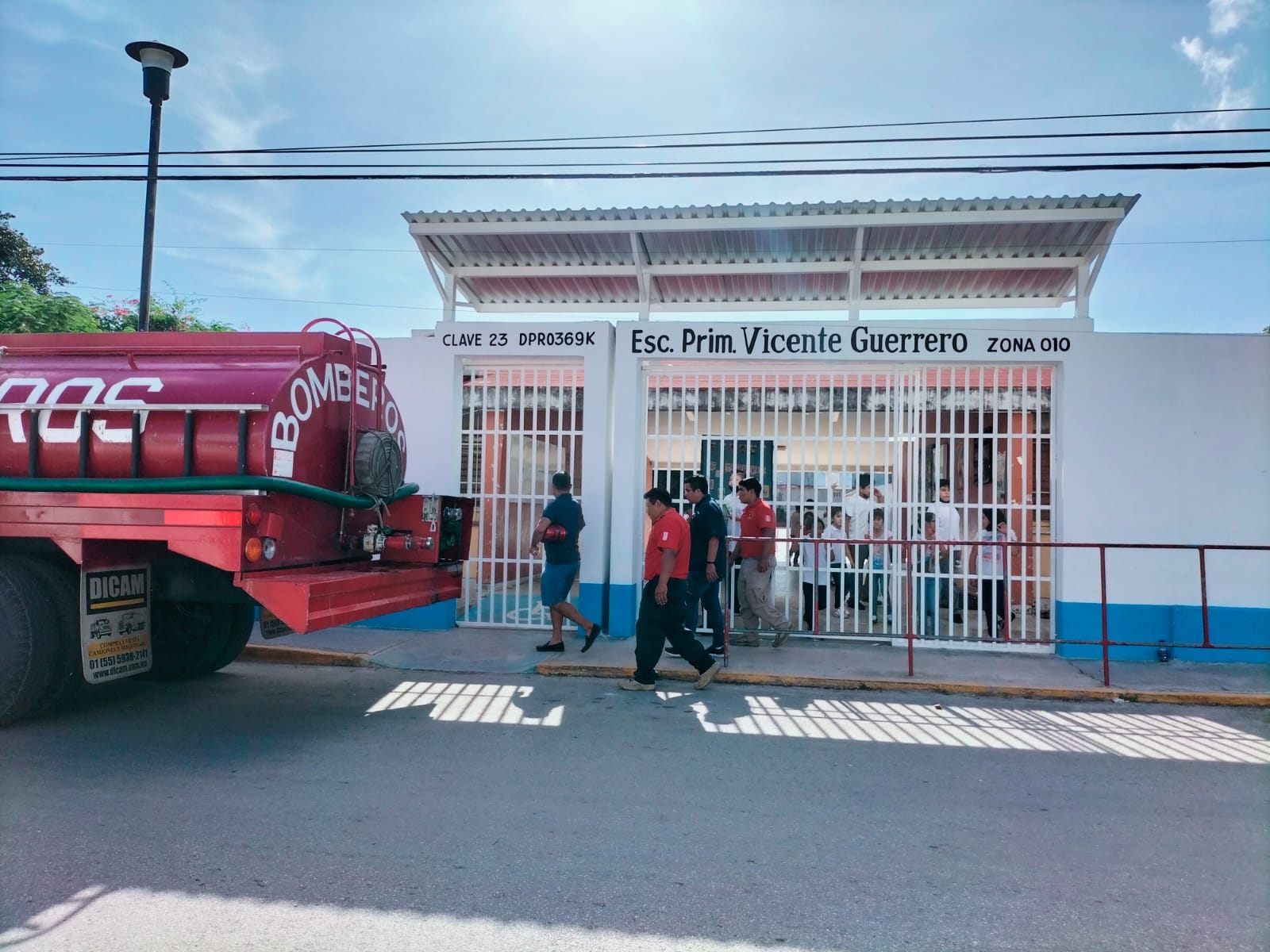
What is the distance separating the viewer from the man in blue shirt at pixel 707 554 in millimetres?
8617

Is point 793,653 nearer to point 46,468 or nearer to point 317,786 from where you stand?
point 317,786

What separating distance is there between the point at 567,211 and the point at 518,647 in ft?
16.0

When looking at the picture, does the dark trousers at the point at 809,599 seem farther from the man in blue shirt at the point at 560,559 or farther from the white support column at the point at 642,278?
the white support column at the point at 642,278

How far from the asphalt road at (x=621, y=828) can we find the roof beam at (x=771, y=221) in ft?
17.0

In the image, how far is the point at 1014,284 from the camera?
1060cm

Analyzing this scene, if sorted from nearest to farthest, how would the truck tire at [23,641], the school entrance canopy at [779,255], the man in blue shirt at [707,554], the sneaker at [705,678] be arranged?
the truck tire at [23,641] → the sneaker at [705,678] → the man in blue shirt at [707,554] → the school entrance canopy at [779,255]

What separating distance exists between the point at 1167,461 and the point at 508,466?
23.5 ft

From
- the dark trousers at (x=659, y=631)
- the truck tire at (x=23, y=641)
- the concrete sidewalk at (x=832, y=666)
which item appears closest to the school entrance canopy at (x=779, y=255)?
the concrete sidewalk at (x=832, y=666)

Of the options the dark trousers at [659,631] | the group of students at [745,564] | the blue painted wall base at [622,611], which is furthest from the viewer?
the blue painted wall base at [622,611]

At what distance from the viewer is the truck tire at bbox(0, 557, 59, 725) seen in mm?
5582

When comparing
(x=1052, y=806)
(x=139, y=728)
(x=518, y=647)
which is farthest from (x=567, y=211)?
(x=1052, y=806)

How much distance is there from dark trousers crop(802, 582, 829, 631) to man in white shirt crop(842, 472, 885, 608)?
0.43 meters

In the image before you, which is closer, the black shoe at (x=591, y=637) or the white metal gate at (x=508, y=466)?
the black shoe at (x=591, y=637)

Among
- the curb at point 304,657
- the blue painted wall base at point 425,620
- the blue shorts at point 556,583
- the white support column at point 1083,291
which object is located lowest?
the curb at point 304,657
